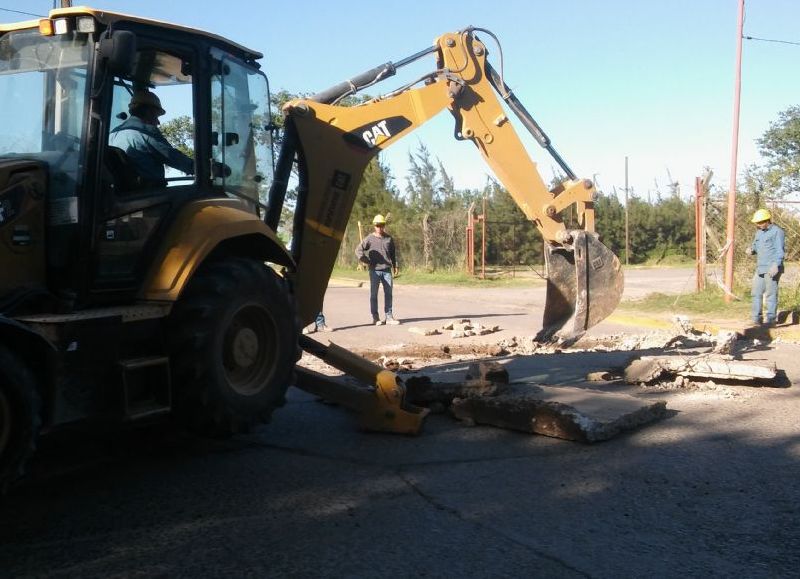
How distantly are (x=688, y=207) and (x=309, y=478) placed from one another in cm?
3972

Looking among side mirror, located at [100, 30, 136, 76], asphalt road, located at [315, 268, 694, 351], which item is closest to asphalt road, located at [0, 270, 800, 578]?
side mirror, located at [100, 30, 136, 76]

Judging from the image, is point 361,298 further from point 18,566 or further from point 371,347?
point 18,566

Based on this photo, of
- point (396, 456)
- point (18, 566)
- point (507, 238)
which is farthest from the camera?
point (507, 238)

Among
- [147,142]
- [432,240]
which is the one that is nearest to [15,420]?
[147,142]

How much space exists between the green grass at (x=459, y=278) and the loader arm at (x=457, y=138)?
1553 cm

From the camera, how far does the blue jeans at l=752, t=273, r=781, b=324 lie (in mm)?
12359

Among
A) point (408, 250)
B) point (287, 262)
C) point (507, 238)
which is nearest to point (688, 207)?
point (507, 238)

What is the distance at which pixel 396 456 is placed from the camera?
17.9 feet

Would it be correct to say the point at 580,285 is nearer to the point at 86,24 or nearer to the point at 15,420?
the point at 86,24

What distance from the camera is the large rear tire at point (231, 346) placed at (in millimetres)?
4723

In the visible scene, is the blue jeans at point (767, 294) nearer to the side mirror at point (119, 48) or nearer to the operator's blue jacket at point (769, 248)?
the operator's blue jacket at point (769, 248)

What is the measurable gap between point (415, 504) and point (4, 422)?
2.20 meters

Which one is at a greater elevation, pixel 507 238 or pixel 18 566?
pixel 507 238

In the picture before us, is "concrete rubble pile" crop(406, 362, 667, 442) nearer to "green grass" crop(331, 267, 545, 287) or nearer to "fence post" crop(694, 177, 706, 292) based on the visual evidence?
"fence post" crop(694, 177, 706, 292)
